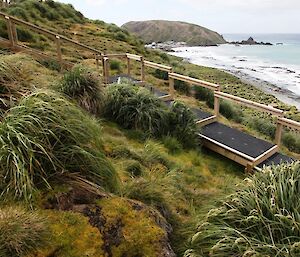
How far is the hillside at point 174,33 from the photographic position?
110 m

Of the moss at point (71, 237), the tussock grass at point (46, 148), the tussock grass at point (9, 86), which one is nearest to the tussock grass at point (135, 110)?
the tussock grass at point (9, 86)

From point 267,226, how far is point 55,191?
78.1 inches

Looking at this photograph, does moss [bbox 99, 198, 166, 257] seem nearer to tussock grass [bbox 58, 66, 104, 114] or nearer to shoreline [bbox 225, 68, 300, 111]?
tussock grass [bbox 58, 66, 104, 114]

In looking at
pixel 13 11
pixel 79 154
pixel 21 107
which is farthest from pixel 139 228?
pixel 13 11

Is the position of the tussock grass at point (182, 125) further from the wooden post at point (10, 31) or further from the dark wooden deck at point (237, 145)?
the wooden post at point (10, 31)

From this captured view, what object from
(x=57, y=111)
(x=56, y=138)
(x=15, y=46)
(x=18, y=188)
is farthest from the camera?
(x=15, y=46)

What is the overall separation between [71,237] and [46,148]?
3.06ft

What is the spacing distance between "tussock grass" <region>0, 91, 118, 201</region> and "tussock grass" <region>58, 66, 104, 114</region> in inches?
81.8

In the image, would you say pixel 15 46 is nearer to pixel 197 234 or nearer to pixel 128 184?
pixel 128 184

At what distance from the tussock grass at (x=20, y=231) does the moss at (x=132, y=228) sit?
59 cm

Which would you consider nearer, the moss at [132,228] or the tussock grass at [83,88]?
the moss at [132,228]

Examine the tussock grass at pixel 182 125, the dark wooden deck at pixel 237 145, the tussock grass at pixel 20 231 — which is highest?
the tussock grass at pixel 20 231

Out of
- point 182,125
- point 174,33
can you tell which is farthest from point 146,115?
point 174,33

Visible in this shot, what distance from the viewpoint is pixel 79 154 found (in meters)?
3.19
